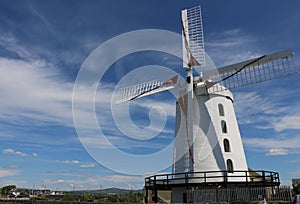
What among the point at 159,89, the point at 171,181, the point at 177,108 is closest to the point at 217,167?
the point at 171,181

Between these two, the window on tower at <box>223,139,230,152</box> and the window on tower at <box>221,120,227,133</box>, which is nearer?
the window on tower at <box>223,139,230,152</box>

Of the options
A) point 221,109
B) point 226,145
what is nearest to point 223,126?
point 221,109

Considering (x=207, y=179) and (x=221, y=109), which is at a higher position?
(x=221, y=109)

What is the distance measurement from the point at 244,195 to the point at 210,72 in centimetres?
940

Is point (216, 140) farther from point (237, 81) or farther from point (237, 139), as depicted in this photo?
point (237, 81)

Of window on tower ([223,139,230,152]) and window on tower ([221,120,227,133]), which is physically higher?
window on tower ([221,120,227,133])

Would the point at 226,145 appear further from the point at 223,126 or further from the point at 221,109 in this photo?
the point at 221,109

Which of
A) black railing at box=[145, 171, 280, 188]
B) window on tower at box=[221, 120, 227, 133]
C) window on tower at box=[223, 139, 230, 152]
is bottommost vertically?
black railing at box=[145, 171, 280, 188]

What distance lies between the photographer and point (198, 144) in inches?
813

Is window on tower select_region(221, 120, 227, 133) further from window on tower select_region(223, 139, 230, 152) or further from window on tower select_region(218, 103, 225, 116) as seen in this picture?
window on tower select_region(223, 139, 230, 152)

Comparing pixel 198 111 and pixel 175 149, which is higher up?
pixel 198 111

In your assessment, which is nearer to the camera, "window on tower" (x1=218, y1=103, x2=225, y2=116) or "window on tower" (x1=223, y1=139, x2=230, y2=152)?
"window on tower" (x1=223, y1=139, x2=230, y2=152)

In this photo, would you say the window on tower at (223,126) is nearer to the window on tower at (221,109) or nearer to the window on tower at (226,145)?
the window on tower at (221,109)

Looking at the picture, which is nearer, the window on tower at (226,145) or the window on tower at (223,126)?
the window on tower at (226,145)
